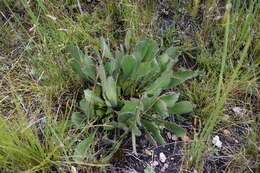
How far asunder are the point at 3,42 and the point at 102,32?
24.3 inches

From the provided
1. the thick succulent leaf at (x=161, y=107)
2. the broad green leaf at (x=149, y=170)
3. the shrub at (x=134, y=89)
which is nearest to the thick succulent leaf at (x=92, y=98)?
the shrub at (x=134, y=89)

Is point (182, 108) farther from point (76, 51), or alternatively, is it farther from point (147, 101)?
point (76, 51)

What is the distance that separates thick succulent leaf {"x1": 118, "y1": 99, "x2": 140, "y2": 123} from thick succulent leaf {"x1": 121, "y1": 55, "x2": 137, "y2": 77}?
0.69 ft

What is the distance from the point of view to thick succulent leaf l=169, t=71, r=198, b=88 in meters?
1.38

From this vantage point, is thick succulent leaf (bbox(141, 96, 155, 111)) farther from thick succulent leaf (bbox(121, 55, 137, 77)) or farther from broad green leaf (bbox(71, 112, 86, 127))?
broad green leaf (bbox(71, 112, 86, 127))

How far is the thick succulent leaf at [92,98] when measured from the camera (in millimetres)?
1260

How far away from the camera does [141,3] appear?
5.57 ft

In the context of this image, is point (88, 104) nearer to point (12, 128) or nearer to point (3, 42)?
point (12, 128)

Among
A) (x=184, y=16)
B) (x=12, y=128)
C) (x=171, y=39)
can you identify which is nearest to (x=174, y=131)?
(x=171, y=39)

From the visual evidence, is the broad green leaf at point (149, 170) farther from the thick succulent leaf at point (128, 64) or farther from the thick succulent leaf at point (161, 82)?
the thick succulent leaf at point (128, 64)

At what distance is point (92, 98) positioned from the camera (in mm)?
1284

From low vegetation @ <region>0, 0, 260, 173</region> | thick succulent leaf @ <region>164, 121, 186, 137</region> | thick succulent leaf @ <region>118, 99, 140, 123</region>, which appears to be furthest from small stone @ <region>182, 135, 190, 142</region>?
thick succulent leaf @ <region>118, 99, 140, 123</region>

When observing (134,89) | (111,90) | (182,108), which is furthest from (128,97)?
(182,108)

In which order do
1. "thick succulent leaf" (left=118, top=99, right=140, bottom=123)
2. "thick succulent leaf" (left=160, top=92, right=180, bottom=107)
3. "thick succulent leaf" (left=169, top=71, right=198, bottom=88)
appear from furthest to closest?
"thick succulent leaf" (left=169, top=71, right=198, bottom=88)
"thick succulent leaf" (left=160, top=92, right=180, bottom=107)
"thick succulent leaf" (left=118, top=99, right=140, bottom=123)
